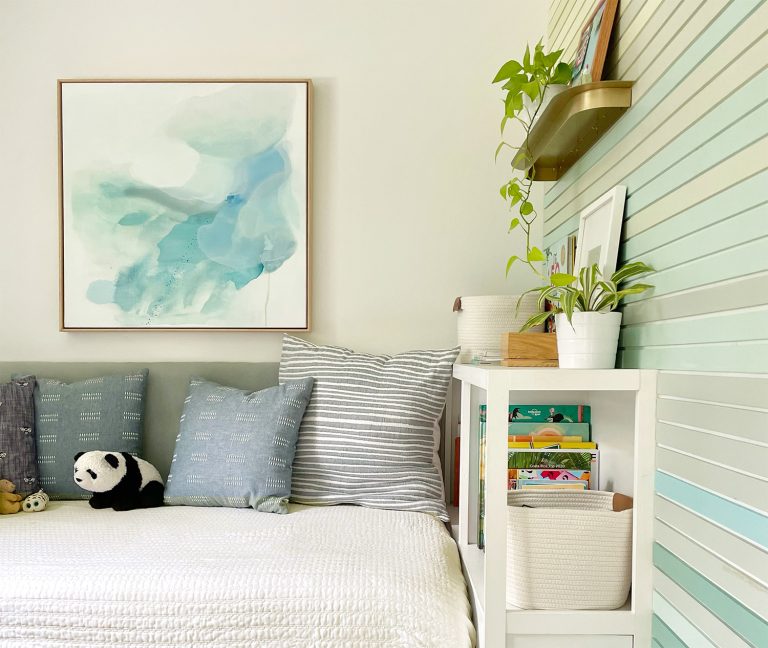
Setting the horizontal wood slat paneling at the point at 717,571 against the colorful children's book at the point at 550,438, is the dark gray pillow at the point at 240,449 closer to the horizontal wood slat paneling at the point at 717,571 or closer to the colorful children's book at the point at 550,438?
the colorful children's book at the point at 550,438

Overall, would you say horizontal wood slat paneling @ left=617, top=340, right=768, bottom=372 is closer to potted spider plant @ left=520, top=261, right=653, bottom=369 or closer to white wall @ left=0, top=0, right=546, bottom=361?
potted spider plant @ left=520, top=261, right=653, bottom=369

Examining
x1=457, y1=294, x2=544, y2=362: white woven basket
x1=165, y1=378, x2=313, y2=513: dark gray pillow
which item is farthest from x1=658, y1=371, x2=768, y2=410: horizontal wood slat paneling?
x1=165, y1=378, x2=313, y2=513: dark gray pillow

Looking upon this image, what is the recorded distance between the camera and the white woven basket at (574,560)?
141 centimetres

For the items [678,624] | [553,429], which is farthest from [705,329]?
[553,429]

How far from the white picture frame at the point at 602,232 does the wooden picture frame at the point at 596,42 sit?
0.28m

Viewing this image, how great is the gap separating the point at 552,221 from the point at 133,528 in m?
1.51

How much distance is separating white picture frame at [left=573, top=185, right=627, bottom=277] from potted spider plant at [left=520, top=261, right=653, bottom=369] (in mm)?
85

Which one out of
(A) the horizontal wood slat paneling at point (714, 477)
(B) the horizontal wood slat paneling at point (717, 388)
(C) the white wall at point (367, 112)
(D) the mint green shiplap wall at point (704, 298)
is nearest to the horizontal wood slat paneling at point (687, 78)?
(D) the mint green shiplap wall at point (704, 298)

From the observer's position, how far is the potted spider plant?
142cm

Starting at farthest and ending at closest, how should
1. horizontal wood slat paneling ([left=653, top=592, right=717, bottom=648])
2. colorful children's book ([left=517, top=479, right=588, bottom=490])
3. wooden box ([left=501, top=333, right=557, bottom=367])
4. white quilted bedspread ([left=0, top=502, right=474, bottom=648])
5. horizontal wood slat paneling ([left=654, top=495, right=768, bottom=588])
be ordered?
colorful children's book ([left=517, top=479, right=588, bottom=490]), wooden box ([left=501, top=333, right=557, bottom=367]), white quilted bedspread ([left=0, top=502, right=474, bottom=648]), horizontal wood slat paneling ([left=653, top=592, right=717, bottom=648]), horizontal wood slat paneling ([left=654, top=495, right=768, bottom=588])

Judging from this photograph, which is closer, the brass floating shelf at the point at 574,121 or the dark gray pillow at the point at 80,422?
Answer: the brass floating shelf at the point at 574,121

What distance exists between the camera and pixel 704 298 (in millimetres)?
1154

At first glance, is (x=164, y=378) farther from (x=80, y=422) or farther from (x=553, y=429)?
(x=553, y=429)

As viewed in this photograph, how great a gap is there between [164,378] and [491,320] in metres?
1.09
